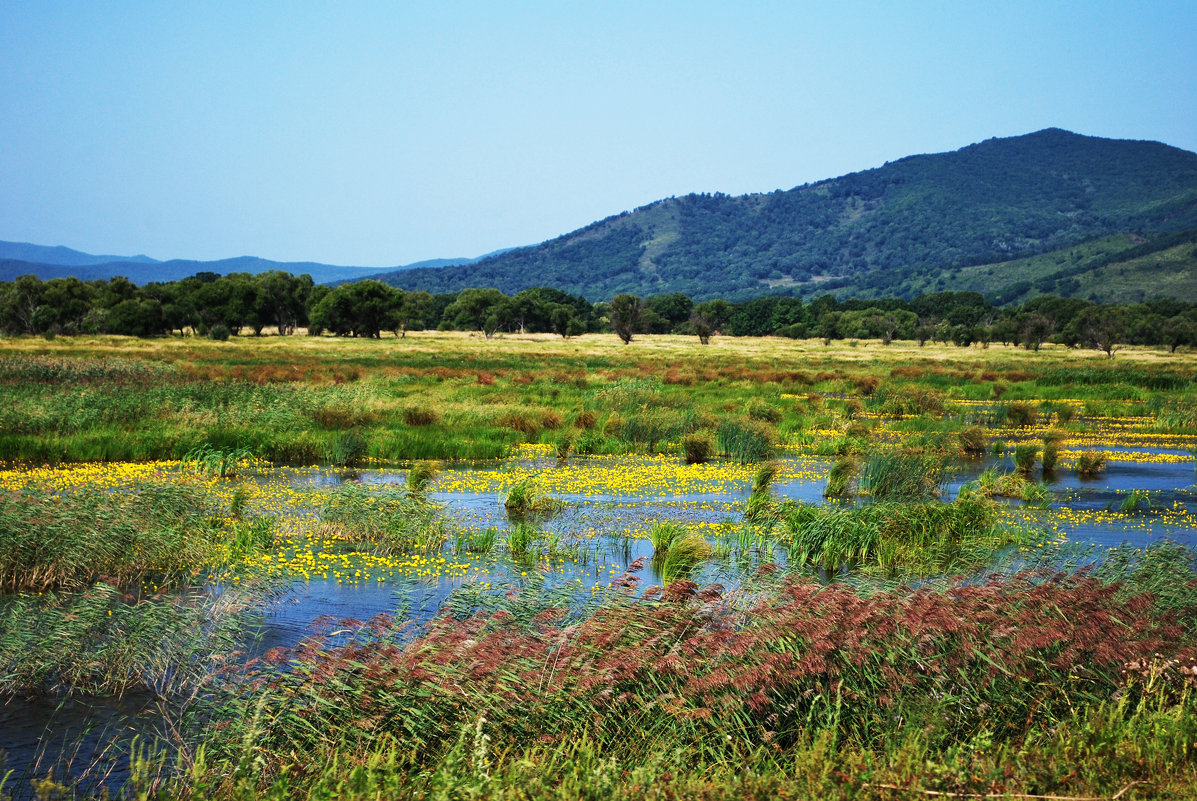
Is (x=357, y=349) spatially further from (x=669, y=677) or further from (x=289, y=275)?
(x=669, y=677)

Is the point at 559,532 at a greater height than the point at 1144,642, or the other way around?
the point at 1144,642

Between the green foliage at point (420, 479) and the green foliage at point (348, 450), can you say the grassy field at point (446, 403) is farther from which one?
the green foliage at point (420, 479)

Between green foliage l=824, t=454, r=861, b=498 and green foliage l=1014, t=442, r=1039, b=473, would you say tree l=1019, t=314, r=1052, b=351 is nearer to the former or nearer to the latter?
green foliage l=1014, t=442, r=1039, b=473

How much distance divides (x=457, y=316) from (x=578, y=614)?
433 feet

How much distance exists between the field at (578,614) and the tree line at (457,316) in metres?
73.5

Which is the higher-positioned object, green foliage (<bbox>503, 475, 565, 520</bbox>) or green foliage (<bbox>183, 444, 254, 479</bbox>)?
green foliage (<bbox>183, 444, 254, 479</bbox>)

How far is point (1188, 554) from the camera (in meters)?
11.4

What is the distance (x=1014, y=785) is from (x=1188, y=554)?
7.77 meters

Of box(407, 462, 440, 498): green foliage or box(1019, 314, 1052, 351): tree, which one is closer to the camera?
box(407, 462, 440, 498): green foliage

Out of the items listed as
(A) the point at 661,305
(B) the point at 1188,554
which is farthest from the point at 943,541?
(A) the point at 661,305

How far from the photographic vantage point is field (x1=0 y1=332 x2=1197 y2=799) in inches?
236

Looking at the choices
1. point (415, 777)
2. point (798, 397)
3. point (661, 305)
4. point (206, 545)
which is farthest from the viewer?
point (661, 305)

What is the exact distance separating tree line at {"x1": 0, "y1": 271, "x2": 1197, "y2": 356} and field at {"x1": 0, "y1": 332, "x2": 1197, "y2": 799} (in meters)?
73.5

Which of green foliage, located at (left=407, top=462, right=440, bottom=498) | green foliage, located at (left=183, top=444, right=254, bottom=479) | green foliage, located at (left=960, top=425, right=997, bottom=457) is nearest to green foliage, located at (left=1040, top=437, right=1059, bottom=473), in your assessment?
green foliage, located at (left=960, top=425, right=997, bottom=457)
